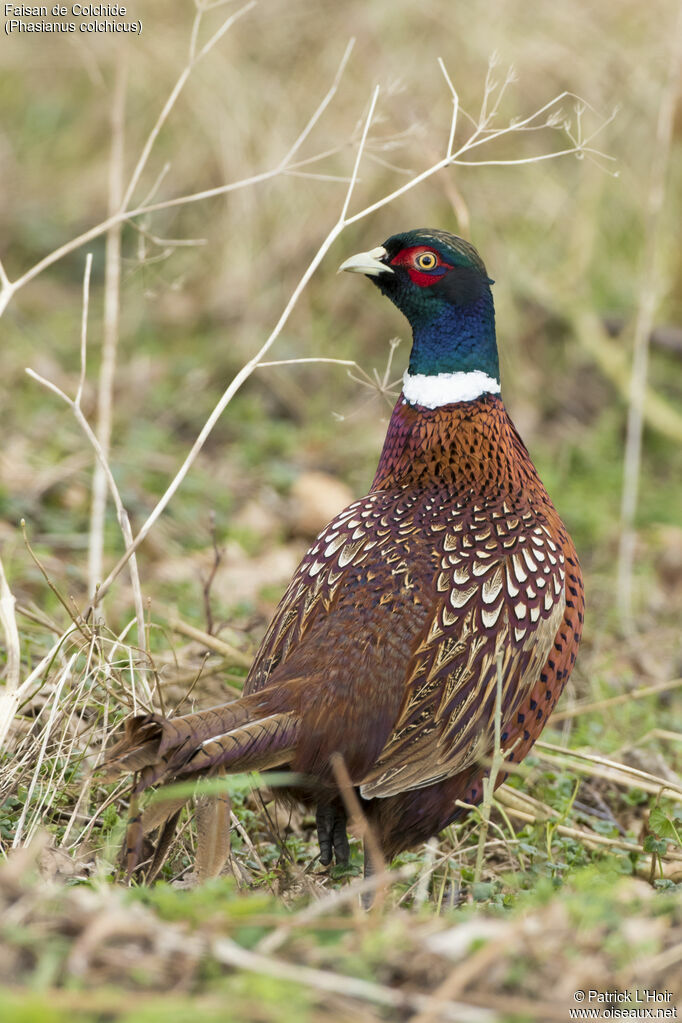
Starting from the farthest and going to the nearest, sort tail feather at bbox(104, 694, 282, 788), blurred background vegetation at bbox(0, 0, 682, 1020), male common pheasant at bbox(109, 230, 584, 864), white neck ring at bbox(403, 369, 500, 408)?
blurred background vegetation at bbox(0, 0, 682, 1020) < white neck ring at bbox(403, 369, 500, 408) < male common pheasant at bbox(109, 230, 584, 864) < tail feather at bbox(104, 694, 282, 788)

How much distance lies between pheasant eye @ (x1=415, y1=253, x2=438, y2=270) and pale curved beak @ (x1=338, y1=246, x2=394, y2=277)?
91 mm

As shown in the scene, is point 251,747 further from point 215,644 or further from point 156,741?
point 215,644

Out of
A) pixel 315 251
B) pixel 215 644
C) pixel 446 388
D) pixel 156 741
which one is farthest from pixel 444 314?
pixel 315 251

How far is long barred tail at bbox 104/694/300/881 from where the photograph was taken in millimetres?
2428

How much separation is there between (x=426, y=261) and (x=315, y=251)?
12.4 feet

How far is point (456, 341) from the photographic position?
10.8ft

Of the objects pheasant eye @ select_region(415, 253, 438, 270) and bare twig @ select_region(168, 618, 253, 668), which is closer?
pheasant eye @ select_region(415, 253, 438, 270)

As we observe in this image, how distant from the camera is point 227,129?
277 inches

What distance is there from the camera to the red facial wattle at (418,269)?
10.8 ft

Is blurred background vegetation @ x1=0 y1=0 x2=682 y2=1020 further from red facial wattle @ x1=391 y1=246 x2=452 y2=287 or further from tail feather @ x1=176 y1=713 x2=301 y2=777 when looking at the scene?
tail feather @ x1=176 y1=713 x2=301 y2=777

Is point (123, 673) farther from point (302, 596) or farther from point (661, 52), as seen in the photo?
point (661, 52)

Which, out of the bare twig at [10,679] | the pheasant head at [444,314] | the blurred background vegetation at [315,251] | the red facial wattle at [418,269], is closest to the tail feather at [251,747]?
the bare twig at [10,679]

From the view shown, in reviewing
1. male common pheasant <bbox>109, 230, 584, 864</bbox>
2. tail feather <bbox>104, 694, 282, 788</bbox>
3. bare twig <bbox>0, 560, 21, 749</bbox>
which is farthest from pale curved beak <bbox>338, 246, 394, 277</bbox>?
tail feather <bbox>104, 694, 282, 788</bbox>

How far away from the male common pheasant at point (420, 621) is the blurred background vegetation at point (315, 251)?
2.09m
